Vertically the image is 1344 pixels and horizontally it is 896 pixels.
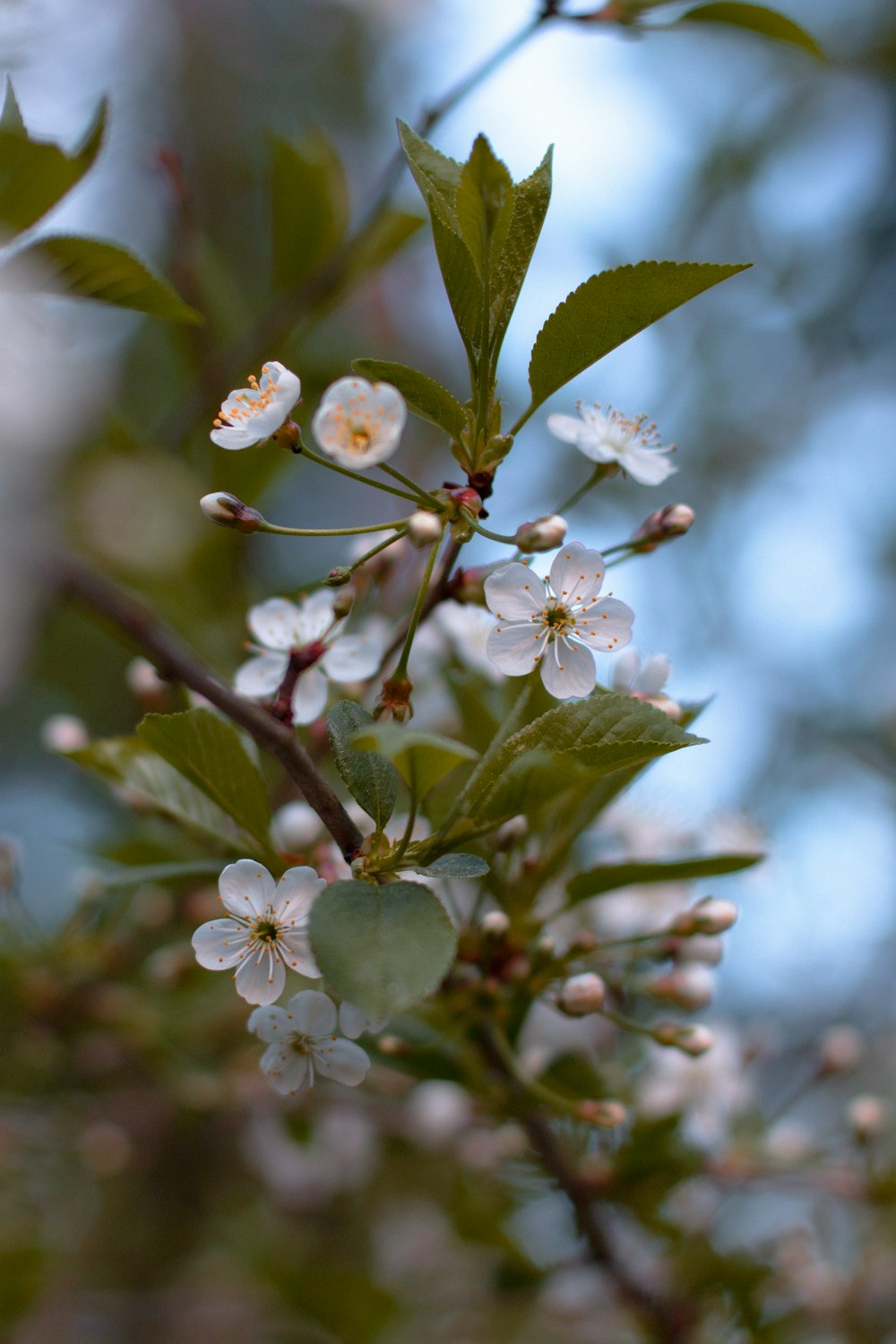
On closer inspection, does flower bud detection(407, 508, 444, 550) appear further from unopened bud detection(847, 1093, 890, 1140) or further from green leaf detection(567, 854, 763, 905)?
unopened bud detection(847, 1093, 890, 1140)

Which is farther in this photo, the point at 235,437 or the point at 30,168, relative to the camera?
the point at 30,168

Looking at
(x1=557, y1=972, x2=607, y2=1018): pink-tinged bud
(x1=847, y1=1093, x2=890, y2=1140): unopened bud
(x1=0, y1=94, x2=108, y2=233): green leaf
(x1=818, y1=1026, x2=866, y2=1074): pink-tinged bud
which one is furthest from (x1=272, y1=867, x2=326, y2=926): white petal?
(x1=818, y1=1026, x2=866, y2=1074): pink-tinged bud

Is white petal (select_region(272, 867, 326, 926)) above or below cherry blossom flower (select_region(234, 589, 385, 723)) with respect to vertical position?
below

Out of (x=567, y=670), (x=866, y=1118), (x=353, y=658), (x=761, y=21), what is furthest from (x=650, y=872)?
(x=761, y=21)

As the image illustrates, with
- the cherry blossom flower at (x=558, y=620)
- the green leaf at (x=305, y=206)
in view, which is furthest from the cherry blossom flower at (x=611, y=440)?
the green leaf at (x=305, y=206)

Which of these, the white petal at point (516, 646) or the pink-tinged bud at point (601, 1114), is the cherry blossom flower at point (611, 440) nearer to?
the white petal at point (516, 646)

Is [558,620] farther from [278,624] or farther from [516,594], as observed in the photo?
[278,624]
